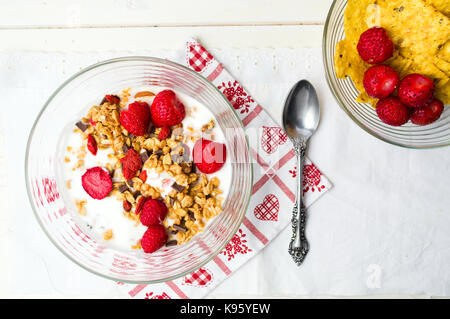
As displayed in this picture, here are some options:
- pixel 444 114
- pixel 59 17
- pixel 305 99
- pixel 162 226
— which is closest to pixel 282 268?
pixel 162 226

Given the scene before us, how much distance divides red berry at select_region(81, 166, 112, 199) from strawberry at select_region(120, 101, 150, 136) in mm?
135

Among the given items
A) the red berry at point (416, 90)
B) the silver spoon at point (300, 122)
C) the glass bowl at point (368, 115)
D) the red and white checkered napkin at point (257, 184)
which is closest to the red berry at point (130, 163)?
the red and white checkered napkin at point (257, 184)

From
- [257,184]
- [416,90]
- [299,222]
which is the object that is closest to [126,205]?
[257,184]

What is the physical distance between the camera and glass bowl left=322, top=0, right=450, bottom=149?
0.87 metres

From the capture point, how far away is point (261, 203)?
99 cm

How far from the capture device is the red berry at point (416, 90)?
74 cm

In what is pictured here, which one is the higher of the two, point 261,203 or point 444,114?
point 444,114

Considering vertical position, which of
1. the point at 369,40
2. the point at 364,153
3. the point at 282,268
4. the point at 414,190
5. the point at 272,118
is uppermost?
the point at 369,40

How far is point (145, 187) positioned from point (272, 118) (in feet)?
1.25

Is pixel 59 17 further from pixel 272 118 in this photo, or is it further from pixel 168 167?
pixel 272 118

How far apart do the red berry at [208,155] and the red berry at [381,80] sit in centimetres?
39

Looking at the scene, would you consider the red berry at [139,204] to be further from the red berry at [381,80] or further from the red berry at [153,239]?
the red berry at [381,80]

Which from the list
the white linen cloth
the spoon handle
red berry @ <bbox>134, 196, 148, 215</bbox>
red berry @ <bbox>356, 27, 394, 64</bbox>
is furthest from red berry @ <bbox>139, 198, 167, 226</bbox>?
red berry @ <bbox>356, 27, 394, 64</bbox>

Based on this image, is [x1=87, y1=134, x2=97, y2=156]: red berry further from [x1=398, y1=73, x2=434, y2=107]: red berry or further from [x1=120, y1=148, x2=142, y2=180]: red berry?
[x1=398, y1=73, x2=434, y2=107]: red berry
